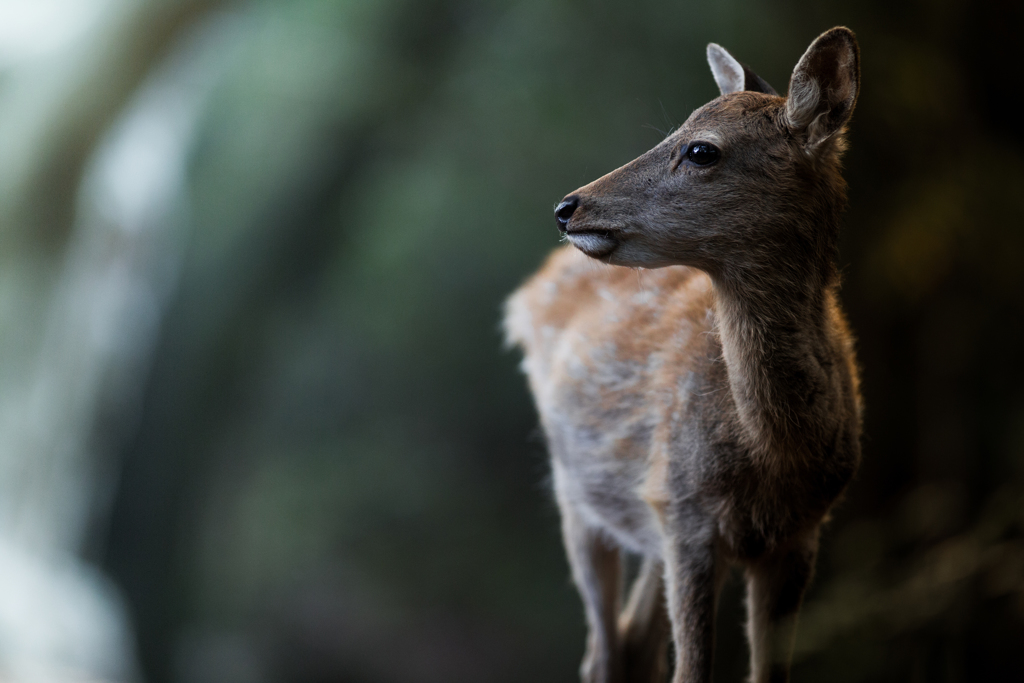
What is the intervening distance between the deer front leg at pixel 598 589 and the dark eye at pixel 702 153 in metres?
1.09

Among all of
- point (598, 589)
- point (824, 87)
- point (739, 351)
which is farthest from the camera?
point (598, 589)

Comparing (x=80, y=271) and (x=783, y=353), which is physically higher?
(x=80, y=271)

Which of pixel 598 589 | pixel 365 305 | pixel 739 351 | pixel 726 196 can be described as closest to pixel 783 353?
pixel 739 351

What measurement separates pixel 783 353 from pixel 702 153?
15.7 inches

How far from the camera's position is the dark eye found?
1.39 meters

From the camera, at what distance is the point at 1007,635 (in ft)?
9.16

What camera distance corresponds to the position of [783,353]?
4.82 ft

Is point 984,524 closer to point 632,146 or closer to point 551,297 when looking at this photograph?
point 551,297

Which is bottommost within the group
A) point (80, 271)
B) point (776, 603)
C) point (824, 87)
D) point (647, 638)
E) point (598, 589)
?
point (647, 638)

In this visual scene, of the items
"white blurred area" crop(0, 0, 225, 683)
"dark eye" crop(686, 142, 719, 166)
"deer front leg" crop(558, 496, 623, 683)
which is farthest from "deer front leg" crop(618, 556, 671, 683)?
"white blurred area" crop(0, 0, 225, 683)

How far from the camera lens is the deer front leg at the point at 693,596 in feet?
4.99

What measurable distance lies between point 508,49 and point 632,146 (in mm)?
871

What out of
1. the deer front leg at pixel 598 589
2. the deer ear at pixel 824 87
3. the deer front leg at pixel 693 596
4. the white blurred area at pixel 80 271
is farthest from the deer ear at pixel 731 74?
the white blurred area at pixel 80 271

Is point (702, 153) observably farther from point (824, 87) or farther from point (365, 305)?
point (365, 305)
